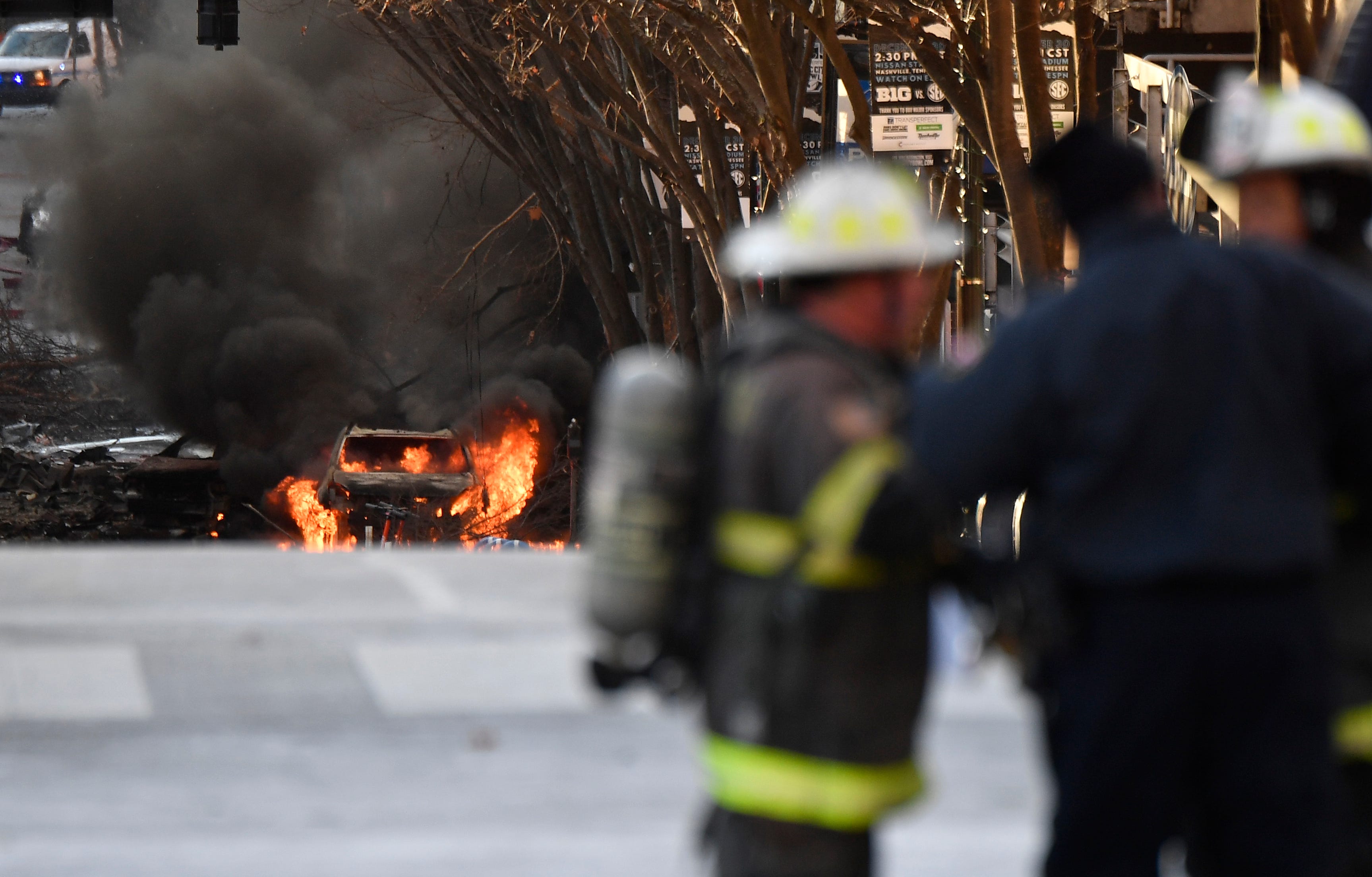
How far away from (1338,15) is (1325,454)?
26.8 feet

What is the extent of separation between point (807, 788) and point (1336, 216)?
125cm

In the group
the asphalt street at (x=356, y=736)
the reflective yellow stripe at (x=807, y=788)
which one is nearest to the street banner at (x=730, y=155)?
the asphalt street at (x=356, y=736)

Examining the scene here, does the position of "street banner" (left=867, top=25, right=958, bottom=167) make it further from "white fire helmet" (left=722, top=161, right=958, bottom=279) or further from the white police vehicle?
the white police vehicle

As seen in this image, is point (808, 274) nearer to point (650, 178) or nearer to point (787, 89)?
point (787, 89)

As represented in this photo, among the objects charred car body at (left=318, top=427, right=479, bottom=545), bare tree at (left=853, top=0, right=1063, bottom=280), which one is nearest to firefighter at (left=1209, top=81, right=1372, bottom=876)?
bare tree at (left=853, top=0, right=1063, bottom=280)

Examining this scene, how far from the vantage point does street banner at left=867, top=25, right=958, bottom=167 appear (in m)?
15.6

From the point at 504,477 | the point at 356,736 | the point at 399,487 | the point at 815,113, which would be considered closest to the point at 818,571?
the point at 356,736

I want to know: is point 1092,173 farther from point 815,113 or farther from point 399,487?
point 399,487

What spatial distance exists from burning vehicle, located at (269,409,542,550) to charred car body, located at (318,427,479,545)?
14 millimetres

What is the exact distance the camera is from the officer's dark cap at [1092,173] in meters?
2.63

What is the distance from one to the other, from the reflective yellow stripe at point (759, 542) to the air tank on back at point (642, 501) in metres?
0.07

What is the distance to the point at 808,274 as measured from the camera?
8.77 ft

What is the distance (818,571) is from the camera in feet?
8.32

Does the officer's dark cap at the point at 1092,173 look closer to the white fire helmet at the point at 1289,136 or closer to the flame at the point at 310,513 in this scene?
the white fire helmet at the point at 1289,136
